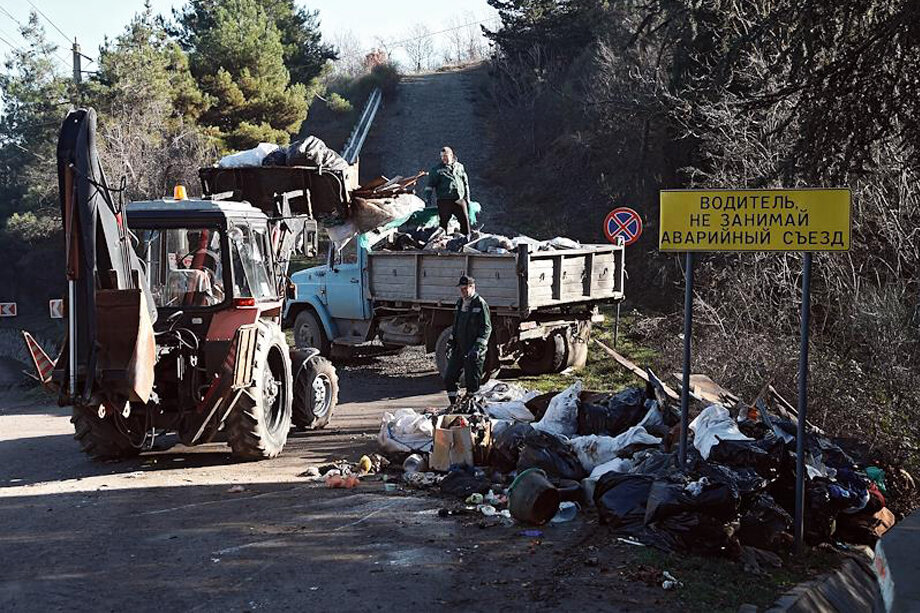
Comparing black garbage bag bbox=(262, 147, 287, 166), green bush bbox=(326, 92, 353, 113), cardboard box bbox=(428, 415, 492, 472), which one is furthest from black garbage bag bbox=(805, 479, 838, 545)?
green bush bbox=(326, 92, 353, 113)

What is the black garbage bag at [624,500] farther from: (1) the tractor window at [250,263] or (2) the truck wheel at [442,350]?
(2) the truck wheel at [442,350]

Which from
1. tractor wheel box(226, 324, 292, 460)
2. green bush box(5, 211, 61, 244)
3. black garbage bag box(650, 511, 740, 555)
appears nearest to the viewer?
black garbage bag box(650, 511, 740, 555)

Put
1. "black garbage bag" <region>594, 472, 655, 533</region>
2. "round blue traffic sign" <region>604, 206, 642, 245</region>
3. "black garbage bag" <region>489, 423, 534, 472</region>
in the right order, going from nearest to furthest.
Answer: "black garbage bag" <region>594, 472, 655, 533</region> → "black garbage bag" <region>489, 423, 534, 472</region> → "round blue traffic sign" <region>604, 206, 642, 245</region>

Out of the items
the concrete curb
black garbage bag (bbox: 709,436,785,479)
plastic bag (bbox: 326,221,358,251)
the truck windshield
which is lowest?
the concrete curb

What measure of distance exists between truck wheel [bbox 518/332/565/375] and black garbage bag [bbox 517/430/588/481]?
645 centimetres

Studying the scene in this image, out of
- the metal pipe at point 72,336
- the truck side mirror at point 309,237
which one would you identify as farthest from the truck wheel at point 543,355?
the metal pipe at point 72,336

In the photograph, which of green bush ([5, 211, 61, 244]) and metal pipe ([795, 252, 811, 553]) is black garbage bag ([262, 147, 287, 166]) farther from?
green bush ([5, 211, 61, 244])

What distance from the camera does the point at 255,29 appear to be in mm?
36812

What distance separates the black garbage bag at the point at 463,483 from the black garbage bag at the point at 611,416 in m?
1.41

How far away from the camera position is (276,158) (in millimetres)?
12789

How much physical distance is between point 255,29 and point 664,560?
33.6 m

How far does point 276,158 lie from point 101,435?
4.48m

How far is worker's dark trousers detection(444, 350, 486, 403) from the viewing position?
1157 centimetres

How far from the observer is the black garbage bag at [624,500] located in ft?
23.0
